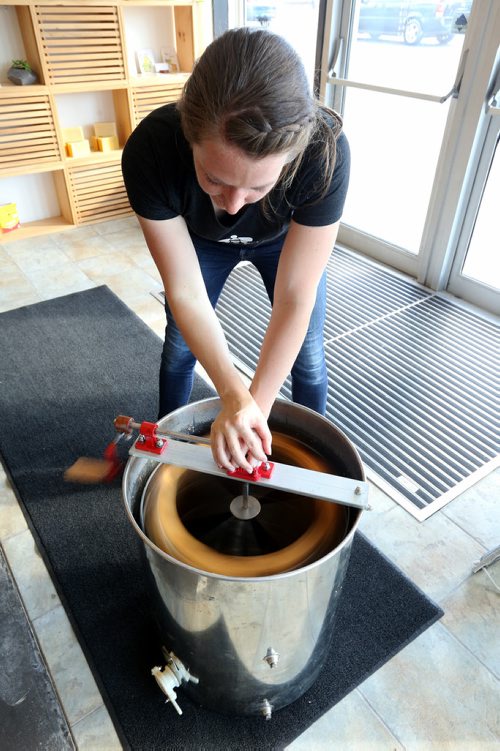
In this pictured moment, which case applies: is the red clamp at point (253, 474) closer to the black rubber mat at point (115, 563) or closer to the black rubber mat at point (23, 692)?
the black rubber mat at point (115, 563)

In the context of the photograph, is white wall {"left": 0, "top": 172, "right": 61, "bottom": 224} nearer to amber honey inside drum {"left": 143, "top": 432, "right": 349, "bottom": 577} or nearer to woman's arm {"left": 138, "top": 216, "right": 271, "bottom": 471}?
woman's arm {"left": 138, "top": 216, "right": 271, "bottom": 471}

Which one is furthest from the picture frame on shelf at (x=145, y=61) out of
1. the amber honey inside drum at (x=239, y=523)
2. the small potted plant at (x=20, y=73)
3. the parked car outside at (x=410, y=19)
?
the amber honey inside drum at (x=239, y=523)

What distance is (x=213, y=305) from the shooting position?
1267mm

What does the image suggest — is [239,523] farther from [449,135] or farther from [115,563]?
[449,135]

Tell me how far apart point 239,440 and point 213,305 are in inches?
21.2

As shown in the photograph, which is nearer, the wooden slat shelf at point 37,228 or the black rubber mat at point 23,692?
the black rubber mat at point 23,692

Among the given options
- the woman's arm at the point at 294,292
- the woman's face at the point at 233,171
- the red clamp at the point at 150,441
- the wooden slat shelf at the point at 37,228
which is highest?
the woman's face at the point at 233,171

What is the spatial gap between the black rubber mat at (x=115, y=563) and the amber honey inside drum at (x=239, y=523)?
8 centimetres

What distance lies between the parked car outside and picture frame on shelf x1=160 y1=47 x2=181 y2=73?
1.21 meters

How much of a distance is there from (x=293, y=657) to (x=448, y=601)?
0.48m

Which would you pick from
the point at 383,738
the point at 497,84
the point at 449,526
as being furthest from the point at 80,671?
the point at 497,84

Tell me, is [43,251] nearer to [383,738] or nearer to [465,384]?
[465,384]

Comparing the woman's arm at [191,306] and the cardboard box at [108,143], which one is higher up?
the woman's arm at [191,306]

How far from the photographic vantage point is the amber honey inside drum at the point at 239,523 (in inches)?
31.2
